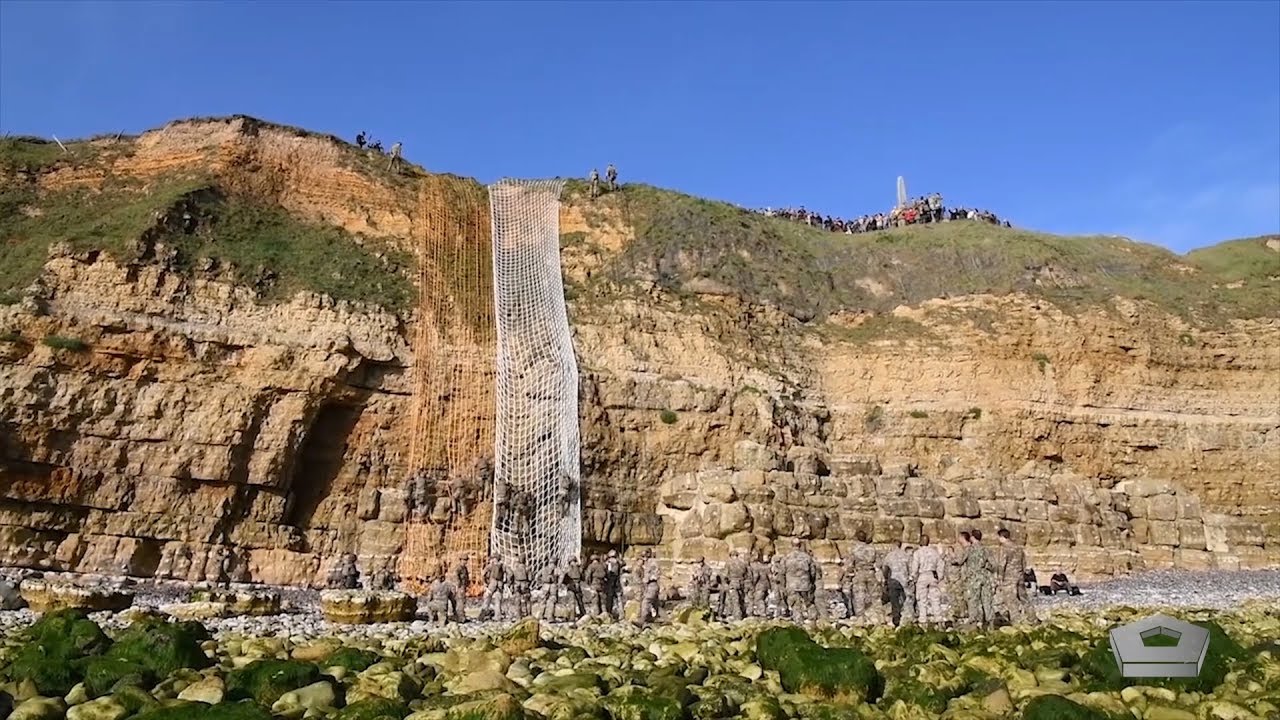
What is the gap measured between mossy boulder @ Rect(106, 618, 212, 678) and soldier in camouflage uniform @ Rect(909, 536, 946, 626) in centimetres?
1298

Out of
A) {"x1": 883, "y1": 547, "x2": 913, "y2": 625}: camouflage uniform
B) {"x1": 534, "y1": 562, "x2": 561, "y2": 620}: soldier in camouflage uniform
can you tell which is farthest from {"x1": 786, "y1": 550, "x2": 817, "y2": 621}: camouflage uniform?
{"x1": 534, "y1": 562, "x2": 561, "y2": 620}: soldier in camouflage uniform

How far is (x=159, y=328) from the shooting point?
2398 centimetres

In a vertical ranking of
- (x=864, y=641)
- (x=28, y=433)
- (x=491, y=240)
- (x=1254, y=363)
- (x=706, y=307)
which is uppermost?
(x=491, y=240)

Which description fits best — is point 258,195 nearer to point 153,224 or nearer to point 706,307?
point 153,224

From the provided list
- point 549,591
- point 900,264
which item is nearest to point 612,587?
point 549,591

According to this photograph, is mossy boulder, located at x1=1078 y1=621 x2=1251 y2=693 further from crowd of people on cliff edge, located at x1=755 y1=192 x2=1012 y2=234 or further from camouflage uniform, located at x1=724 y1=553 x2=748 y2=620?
crowd of people on cliff edge, located at x1=755 y1=192 x2=1012 y2=234

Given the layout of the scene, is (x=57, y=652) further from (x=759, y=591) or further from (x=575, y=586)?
(x=759, y=591)

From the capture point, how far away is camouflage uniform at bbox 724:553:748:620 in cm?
2005

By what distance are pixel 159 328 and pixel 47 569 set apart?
620 cm

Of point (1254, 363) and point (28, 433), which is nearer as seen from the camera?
point (28, 433)

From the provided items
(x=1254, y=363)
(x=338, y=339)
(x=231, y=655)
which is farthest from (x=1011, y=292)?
(x=231, y=655)

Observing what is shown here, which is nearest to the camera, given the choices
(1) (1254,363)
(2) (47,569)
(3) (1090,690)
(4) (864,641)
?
(3) (1090,690)

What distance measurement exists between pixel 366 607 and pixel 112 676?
723 cm

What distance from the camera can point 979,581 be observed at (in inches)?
706
